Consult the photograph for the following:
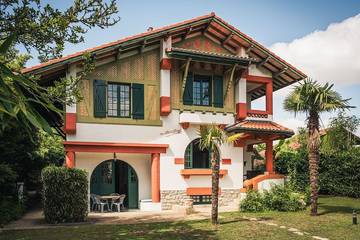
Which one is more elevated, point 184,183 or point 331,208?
point 184,183

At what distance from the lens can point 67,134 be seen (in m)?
16.2

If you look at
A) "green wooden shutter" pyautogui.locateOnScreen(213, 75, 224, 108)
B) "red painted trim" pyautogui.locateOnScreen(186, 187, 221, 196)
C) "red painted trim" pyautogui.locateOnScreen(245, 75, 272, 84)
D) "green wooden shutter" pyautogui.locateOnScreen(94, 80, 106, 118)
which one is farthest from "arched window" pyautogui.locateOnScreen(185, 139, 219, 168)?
"green wooden shutter" pyautogui.locateOnScreen(94, 80, 106, 118)

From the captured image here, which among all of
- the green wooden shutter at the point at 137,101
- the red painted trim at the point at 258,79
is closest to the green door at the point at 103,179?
the green wooden shutter at the point at 137,101

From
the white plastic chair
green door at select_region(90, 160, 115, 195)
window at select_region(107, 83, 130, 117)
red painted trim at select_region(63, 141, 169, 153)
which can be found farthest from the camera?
green door at select_region(90, 160, 115, 195)

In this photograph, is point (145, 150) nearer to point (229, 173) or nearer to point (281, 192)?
point (229, 173)

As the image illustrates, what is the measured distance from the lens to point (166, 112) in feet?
57.9

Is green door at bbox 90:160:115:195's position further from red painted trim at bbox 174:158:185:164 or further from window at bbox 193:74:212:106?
window at bbox 193:74:212:106

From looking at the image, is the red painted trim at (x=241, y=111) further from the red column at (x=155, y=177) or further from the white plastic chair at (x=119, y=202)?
the white plastic chair at (x=119, y=202)

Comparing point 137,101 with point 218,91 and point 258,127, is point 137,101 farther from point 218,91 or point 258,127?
point 258,127

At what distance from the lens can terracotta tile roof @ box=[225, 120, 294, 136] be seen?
18.0 m

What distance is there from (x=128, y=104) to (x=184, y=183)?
195 inches

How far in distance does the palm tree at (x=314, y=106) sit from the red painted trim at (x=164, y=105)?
238 inches

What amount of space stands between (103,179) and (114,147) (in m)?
1.99

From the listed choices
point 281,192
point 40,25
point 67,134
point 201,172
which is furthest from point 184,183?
point 40,25
